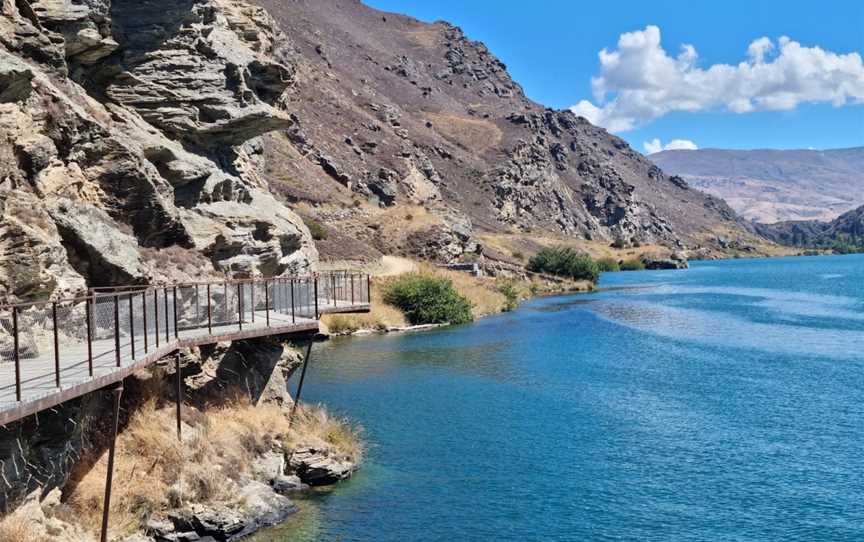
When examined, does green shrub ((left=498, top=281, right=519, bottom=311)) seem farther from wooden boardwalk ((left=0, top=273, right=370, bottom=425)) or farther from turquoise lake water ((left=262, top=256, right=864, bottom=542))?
wooden boardwalk ((left=0, top=273, right=370, bottom=425))

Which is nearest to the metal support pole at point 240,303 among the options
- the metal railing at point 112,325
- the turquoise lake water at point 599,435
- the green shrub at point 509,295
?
the metal railing at point 112,325

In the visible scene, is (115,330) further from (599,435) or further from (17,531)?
(599,435)

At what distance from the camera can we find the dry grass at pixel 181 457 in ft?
60.3

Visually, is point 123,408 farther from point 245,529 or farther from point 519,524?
point 519,524

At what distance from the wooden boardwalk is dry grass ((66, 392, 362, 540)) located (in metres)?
2.14

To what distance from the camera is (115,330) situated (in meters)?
17.8

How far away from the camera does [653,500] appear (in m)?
22.6

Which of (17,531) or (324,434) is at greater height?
(17,531)

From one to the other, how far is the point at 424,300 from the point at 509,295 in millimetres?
18117

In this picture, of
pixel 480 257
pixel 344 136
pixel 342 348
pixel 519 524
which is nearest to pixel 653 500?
pixel 519 524

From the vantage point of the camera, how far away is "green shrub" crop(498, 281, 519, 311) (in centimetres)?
8221

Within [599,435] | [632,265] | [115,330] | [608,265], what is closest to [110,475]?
[115,330]

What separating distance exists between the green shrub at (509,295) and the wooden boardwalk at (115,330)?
173 feet

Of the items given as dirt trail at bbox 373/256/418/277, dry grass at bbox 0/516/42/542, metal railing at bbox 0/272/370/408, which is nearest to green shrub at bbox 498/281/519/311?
dirt trail at bbox 373/256/418/277
